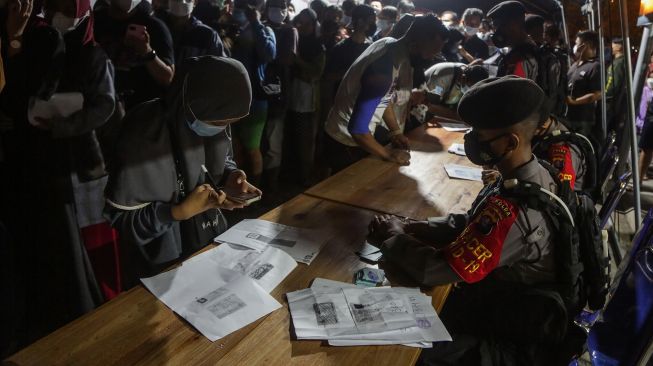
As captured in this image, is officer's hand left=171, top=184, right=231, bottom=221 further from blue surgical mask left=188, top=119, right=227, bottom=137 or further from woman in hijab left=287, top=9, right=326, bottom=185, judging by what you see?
woman in hijab left=287, top=9, right=326, bottom=185

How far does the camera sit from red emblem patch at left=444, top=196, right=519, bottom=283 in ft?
4.40

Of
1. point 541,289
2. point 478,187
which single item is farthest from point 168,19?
point 541,289

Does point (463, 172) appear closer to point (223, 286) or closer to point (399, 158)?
point (399, 158)

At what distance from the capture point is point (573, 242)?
1377 mm

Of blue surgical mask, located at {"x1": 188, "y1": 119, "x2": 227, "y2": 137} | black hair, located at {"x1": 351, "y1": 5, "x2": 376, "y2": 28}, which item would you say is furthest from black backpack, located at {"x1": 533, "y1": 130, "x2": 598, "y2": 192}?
black hair, located at {"x1": 351, "y1": 5, "x2": 376, "y2": 28}

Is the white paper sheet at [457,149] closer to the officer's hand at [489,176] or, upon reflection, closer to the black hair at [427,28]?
the officer's hand at [489,176]

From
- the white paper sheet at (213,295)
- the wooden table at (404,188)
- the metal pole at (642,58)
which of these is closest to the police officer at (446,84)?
the wooden table at (404,188)

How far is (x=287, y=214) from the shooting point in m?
1.88

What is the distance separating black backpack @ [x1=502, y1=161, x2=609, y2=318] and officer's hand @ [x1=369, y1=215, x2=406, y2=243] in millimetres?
455

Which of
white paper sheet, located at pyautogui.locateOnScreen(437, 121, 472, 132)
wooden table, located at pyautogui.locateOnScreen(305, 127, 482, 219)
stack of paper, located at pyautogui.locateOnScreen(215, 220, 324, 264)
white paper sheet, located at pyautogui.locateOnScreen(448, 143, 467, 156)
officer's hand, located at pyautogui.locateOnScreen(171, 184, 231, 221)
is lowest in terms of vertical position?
white paper sheet, located at pyautogui.locateOnScreen(437, 121, 472, 132)

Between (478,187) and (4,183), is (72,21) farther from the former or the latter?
(478,187)

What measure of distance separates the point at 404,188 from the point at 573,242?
98 centimetres

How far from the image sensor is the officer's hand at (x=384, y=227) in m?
1.71

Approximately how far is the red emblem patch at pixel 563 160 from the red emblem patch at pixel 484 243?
947 millimetres
